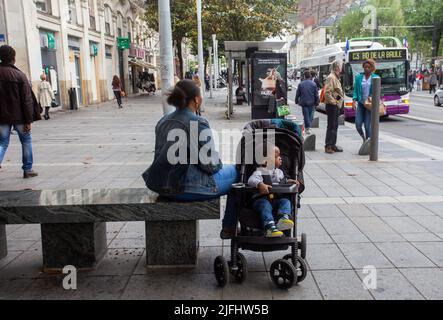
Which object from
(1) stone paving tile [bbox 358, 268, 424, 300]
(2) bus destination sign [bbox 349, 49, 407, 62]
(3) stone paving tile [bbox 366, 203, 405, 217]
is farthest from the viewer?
(2) bus destination sign [bbox 349, 49, 407, 62]

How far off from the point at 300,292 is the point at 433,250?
1580 mm

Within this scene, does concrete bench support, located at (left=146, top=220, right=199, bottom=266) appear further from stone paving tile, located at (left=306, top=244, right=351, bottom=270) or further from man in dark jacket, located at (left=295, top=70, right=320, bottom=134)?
man in dark jacket, located at (left=295, top=70, right=320, bottom=134)

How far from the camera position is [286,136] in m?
3.95

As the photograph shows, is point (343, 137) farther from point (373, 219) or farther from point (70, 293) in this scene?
point (70, 293)

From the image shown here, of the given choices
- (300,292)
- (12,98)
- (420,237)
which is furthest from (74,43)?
(300,292)

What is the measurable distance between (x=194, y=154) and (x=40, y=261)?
1.88m

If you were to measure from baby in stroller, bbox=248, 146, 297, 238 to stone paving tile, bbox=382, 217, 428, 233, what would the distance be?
69.9 inches

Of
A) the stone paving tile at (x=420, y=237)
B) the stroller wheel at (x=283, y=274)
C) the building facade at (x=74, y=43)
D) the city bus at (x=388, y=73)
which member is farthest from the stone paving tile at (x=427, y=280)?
the building facade at (x=74, y=43)

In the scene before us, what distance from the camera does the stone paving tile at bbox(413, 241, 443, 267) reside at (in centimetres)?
405

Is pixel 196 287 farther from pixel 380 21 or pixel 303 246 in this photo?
pixel 380 21

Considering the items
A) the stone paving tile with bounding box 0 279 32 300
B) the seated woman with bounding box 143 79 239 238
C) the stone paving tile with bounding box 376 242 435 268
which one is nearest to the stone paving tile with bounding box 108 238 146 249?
the stone paving tile with bounding box 0 279 32 300

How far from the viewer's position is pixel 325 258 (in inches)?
163

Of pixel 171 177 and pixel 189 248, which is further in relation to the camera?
pixel 189 248

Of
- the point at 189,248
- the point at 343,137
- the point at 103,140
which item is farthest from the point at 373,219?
the point at 103,140
